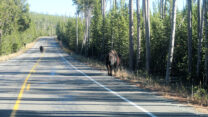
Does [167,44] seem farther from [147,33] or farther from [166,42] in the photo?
[147,33]

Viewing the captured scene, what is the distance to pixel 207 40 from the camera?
15242 mm

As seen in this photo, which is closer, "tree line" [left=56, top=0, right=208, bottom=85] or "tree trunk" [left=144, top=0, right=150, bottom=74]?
"tree line" [left=56, top=0, right=208, bottom=85]

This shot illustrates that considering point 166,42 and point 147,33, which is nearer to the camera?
point 147,33

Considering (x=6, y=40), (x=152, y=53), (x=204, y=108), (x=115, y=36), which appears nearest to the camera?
(x=204, y=108)

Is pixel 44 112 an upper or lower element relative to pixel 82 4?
lower

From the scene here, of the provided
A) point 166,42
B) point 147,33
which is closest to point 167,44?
point 166,42

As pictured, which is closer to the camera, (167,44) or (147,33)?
(147,33)

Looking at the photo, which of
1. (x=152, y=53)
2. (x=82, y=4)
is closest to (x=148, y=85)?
(x=152, y=53)

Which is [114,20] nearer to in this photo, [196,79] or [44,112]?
[196,79]

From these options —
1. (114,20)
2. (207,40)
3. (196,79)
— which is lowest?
(196,79)

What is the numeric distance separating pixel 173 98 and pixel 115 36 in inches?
811

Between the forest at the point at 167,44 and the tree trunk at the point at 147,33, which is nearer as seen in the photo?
the forest at the point at 167,44

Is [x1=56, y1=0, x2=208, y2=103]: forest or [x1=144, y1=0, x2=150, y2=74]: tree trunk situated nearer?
[x1=56, y1=0, x2=208, y2=103]: forest

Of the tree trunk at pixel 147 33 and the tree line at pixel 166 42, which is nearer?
the tree line at pixel 166 42
